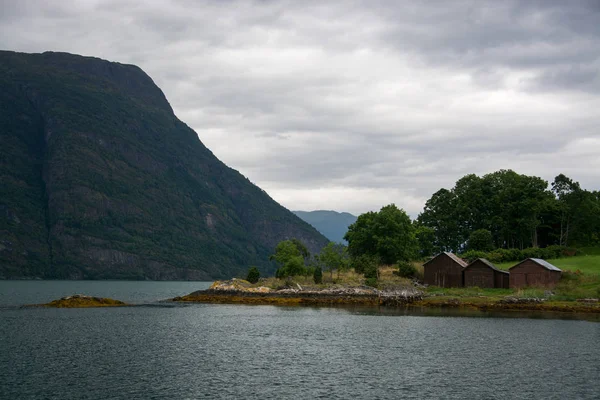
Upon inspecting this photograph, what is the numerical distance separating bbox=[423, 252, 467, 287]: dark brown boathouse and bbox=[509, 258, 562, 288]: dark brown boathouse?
30.0 feet

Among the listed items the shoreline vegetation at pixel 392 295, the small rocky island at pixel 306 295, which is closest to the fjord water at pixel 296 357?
the shoreline vegetation at pixel 392 295

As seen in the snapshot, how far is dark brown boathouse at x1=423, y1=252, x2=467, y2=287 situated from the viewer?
97812 mm

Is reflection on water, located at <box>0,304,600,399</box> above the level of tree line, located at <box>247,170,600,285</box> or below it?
below

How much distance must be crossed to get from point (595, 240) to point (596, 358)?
288 ft

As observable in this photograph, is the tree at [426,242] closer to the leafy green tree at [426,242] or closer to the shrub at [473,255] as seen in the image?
the leafy green tree at [426,242]

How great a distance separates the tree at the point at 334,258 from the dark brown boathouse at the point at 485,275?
25.5 m

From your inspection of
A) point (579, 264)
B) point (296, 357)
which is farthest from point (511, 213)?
point (296, 357)

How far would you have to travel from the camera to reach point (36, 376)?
3534 centimetres

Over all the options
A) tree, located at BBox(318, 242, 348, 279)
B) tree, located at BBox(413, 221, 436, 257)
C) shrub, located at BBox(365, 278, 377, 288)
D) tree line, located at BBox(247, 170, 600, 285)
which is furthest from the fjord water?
tree, located at BBox(413, 221, 436, 257)

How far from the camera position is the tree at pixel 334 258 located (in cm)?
11106

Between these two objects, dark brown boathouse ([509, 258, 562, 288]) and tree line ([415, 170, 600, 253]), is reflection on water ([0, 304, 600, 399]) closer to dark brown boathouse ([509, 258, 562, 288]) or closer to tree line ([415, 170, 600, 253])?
dark brown boathouse ([509, 258, 562, 288])

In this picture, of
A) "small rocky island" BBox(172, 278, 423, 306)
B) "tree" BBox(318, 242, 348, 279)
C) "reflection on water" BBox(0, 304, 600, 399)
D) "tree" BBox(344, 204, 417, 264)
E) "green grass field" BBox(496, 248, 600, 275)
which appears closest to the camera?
"reflection on water" BBox(0, 304, 600, 399)

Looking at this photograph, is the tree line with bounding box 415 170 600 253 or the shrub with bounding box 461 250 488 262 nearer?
the shrub with bounding box 461 250 488 262

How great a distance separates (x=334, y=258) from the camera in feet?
364
